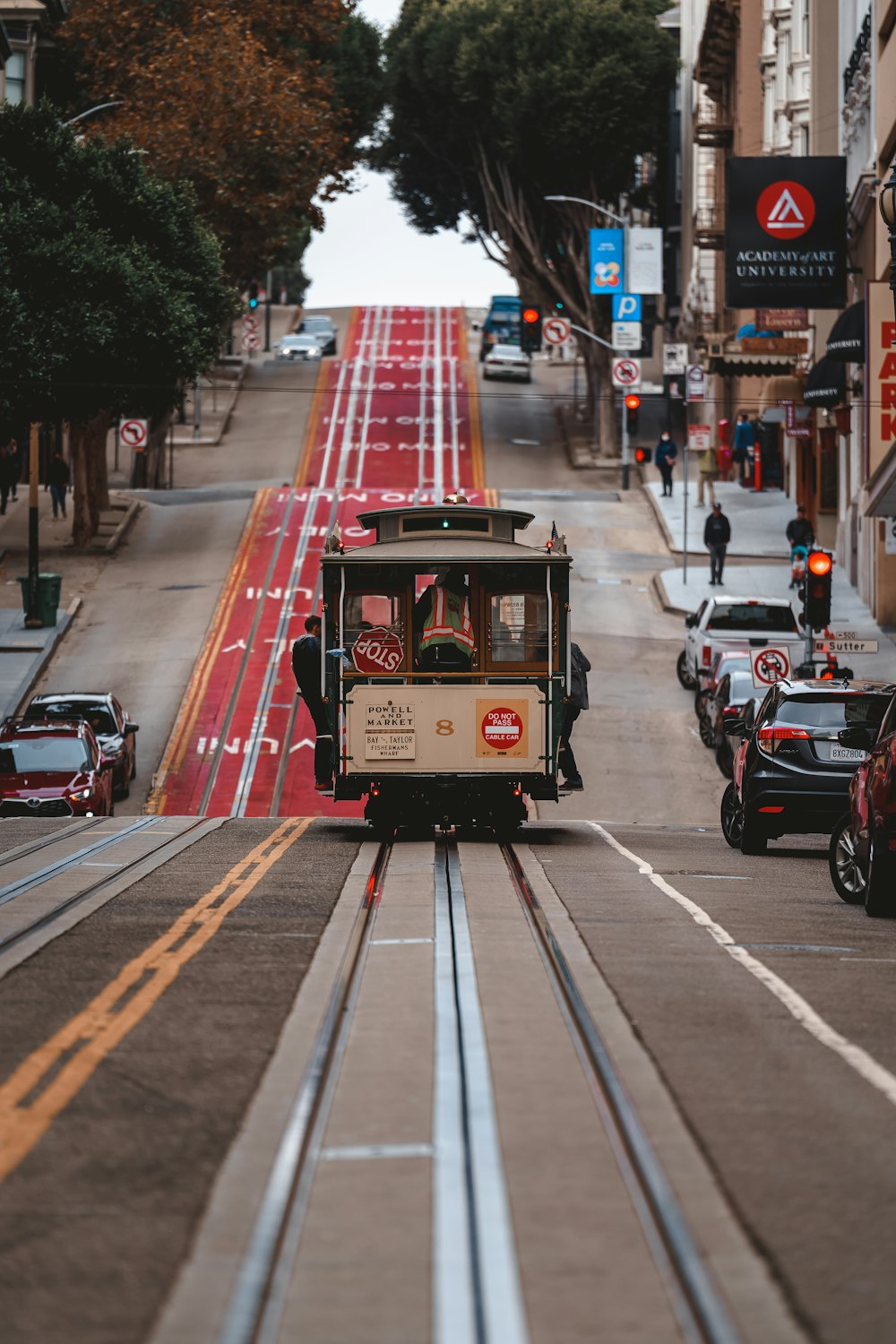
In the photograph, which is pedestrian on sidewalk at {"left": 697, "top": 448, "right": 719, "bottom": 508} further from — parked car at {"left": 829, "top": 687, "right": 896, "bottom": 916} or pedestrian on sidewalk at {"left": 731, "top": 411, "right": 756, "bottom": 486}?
parked car at {"left": 829, "top": 687, "right": 896, "bottom": 916}

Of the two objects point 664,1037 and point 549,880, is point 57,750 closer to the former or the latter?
point 549,880

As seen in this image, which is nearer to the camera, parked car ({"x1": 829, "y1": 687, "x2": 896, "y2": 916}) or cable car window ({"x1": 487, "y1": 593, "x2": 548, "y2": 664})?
parked car ({"x1": 829, "y1": 687, "x2": 896, "y2": 916})

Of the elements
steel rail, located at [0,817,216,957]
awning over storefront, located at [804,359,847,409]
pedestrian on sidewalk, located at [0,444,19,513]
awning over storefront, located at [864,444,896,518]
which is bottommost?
steel rail, located at [0,817,216,957]

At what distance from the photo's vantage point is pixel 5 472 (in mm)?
54812

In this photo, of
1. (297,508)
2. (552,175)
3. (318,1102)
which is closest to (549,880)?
(318,1102)

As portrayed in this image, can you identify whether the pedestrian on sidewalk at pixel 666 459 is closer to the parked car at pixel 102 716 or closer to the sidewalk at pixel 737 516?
the sidewalk at pixel 737 516

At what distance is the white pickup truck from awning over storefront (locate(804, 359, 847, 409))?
10.1 metres

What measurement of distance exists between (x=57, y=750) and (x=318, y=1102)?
66.0 ft

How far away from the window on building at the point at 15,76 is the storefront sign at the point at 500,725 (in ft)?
159

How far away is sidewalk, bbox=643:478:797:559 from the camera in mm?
54500

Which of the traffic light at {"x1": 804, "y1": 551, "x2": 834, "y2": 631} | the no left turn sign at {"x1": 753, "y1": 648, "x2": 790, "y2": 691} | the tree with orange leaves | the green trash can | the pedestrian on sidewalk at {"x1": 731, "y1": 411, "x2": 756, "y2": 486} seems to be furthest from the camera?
the pedestrian on sidewalk at {"x1": 731, "y1": 411, "x2": 756, "y2": 486}

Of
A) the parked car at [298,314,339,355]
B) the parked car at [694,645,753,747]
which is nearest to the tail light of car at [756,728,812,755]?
the parked car at [694,645,753,747]

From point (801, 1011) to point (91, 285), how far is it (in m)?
40.2

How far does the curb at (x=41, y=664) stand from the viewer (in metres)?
37.8
